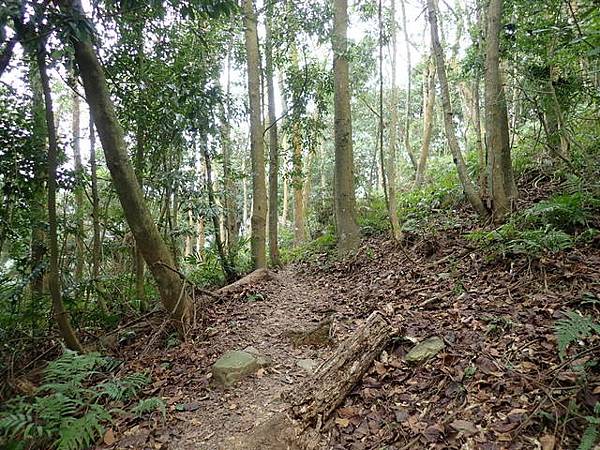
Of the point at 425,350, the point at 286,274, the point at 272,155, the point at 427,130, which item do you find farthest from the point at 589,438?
the point at 427,130

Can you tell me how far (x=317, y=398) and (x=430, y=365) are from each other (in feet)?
3.51

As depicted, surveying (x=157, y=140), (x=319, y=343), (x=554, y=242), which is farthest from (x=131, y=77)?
(x=554, y=242)

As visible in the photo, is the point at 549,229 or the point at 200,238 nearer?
the point at 549,229

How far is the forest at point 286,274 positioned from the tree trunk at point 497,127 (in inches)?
1.3

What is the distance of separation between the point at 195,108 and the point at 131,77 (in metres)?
1.11

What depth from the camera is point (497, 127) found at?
582 cm

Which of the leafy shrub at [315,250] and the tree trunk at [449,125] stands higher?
the tree trunk at [449,125]

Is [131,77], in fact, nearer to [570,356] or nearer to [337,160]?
[337,160]

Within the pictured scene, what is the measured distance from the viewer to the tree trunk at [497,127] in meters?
5.77

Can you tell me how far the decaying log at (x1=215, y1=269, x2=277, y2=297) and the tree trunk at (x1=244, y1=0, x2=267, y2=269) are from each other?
397 millimetres

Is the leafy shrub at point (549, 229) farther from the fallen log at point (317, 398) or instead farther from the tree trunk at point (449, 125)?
the fallen log at point (317, 398)

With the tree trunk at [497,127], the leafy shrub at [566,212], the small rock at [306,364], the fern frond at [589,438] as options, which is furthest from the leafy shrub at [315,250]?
the fern frond at [589,438]

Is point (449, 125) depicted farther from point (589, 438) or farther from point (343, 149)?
point (589, 438)

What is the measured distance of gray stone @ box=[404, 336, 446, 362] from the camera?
3.65m
